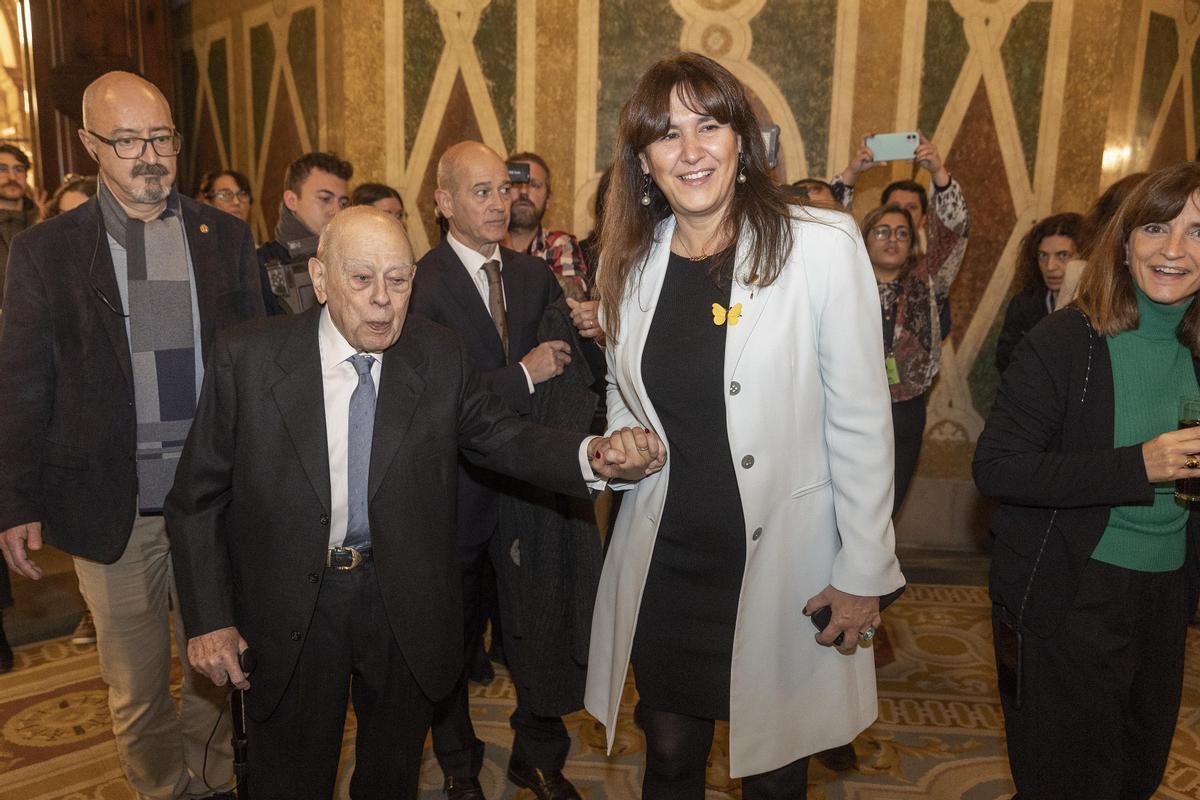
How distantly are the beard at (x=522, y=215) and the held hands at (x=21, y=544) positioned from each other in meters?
2.45

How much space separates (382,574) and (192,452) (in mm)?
488

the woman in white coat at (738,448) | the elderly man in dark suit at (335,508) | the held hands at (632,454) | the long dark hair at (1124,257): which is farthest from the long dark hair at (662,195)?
the long dark hair at (1124,257)

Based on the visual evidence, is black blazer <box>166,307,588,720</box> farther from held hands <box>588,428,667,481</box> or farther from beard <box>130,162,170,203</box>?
beard <box>130,162,170,203</box>

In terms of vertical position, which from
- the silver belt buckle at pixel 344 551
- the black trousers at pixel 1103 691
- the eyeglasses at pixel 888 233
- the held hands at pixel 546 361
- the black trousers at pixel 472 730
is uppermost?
the eyeglasses at pixel 888 233

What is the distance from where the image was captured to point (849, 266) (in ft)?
5.80

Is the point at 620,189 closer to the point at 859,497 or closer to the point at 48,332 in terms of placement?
the point at 859,497

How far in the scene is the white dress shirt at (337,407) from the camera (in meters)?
2.03

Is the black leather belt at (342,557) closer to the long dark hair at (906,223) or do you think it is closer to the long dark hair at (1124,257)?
the long dark hair at (1124,257)

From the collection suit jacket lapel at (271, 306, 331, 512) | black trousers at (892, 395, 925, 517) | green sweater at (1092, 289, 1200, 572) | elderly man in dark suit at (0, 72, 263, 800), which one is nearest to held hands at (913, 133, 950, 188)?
black trousers at (892, 395, 925, 517)

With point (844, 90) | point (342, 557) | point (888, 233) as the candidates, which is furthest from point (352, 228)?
point (844, 90)

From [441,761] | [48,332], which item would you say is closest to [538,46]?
[48,332]

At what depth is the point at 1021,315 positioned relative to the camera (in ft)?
15.3

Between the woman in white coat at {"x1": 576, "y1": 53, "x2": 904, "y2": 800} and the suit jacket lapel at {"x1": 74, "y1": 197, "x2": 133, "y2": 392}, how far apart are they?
133 cm

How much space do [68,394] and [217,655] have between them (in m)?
0.89
